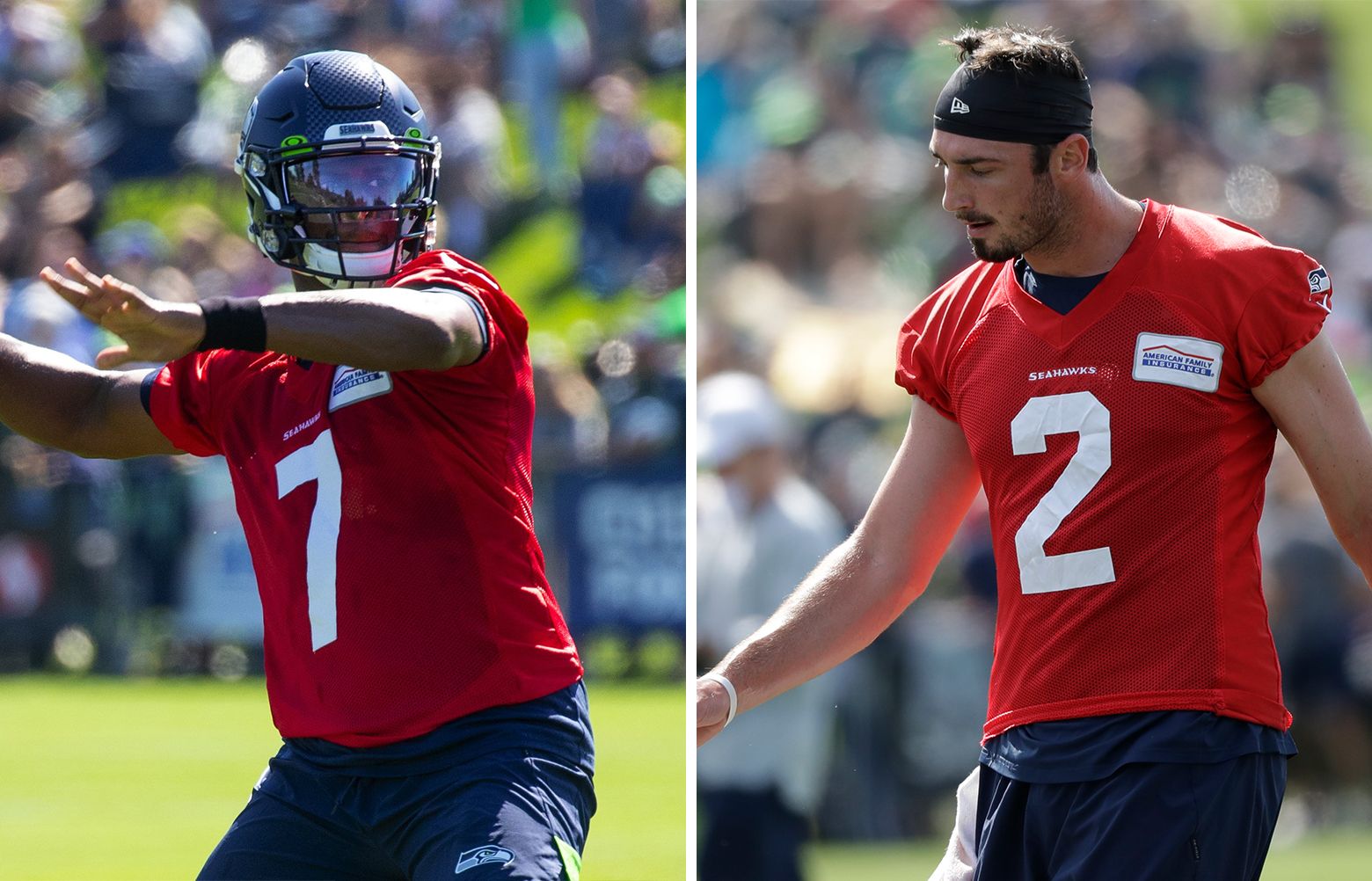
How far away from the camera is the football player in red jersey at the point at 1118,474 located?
3623 mm

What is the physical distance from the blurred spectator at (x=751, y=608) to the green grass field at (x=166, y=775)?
1.67 feet

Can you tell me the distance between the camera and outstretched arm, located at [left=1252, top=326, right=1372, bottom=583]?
144 inches

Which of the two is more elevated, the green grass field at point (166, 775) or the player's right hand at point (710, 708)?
the player's right hand at point (710, 708)

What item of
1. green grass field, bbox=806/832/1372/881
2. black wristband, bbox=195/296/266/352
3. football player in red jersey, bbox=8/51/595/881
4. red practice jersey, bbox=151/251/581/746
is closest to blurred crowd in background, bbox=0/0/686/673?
green grass field, bbox=806/832/1372/881

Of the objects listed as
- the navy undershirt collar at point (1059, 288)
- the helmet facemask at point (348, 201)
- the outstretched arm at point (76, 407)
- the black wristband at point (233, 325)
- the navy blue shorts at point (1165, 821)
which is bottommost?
the navy blue shorts at point (1165, 821)

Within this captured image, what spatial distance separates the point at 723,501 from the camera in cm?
832

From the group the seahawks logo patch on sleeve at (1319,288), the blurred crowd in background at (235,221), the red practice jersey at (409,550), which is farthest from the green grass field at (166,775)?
the seahawks logo patch on sleeve at (1319,288)

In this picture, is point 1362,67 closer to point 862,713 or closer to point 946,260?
point 946,260

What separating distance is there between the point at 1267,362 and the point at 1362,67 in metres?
11.0

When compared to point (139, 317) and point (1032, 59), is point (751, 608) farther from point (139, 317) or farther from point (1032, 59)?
point (139, 317)

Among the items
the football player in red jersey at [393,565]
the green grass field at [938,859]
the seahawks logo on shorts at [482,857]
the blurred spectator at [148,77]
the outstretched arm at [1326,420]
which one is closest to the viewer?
the seahawks logo on shorts at [482,857]

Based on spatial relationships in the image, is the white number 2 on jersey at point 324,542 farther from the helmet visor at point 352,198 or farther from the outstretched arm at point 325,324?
the helmet visor at point 352,198

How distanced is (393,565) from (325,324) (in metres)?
0.56

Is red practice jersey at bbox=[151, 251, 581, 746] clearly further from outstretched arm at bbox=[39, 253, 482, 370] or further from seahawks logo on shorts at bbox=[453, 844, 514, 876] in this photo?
seahawks logo on shorts at bbox=[453, 844, 514, 876]
